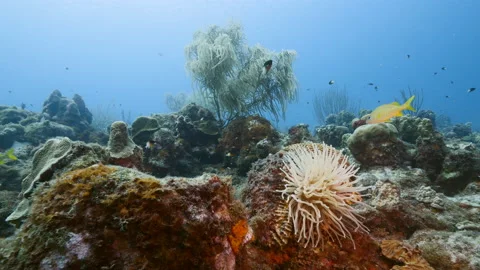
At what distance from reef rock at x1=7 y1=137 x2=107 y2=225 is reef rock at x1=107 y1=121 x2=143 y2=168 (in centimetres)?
76

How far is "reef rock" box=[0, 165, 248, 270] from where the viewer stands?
1.67 metres

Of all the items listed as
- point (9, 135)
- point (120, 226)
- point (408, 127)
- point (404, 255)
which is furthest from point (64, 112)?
point (404, 255)

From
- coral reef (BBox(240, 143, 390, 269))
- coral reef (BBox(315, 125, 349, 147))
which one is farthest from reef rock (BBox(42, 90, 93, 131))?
coral reef (BBox(240, 143, 390, 269))

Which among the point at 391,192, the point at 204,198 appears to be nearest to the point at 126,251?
the point at 204,198

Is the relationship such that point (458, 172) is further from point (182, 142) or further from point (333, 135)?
point (182, 142)

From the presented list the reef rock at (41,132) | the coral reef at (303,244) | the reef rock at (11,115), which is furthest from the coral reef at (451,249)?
the reef rock at (11,115)

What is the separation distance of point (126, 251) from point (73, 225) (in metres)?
0.41

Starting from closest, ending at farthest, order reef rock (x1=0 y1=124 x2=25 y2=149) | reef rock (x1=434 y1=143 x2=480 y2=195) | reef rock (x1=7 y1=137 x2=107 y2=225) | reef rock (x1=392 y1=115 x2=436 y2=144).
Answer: reef rock (x1=7 y1=137 x2=107 y2=225)
reef rock (x1=434 y1=143 x2=480 y2=195)
reef rock (x1=392 y1=115 x2=436 y2=144)
reef rock (x1=0 y1=124 x2=25 y2=149)

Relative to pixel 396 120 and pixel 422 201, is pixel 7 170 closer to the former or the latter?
pixel 422 201

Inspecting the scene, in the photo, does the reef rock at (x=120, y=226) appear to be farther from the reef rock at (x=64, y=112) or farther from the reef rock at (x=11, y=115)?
the reef rock at (x=11, y=115)

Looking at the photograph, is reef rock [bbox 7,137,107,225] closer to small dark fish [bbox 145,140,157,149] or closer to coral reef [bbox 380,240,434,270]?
small dark fish [bbox 145,140,157,149]

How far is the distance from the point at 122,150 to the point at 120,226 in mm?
3544

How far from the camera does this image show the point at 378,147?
5820 mm

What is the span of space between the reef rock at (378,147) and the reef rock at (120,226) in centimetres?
493
